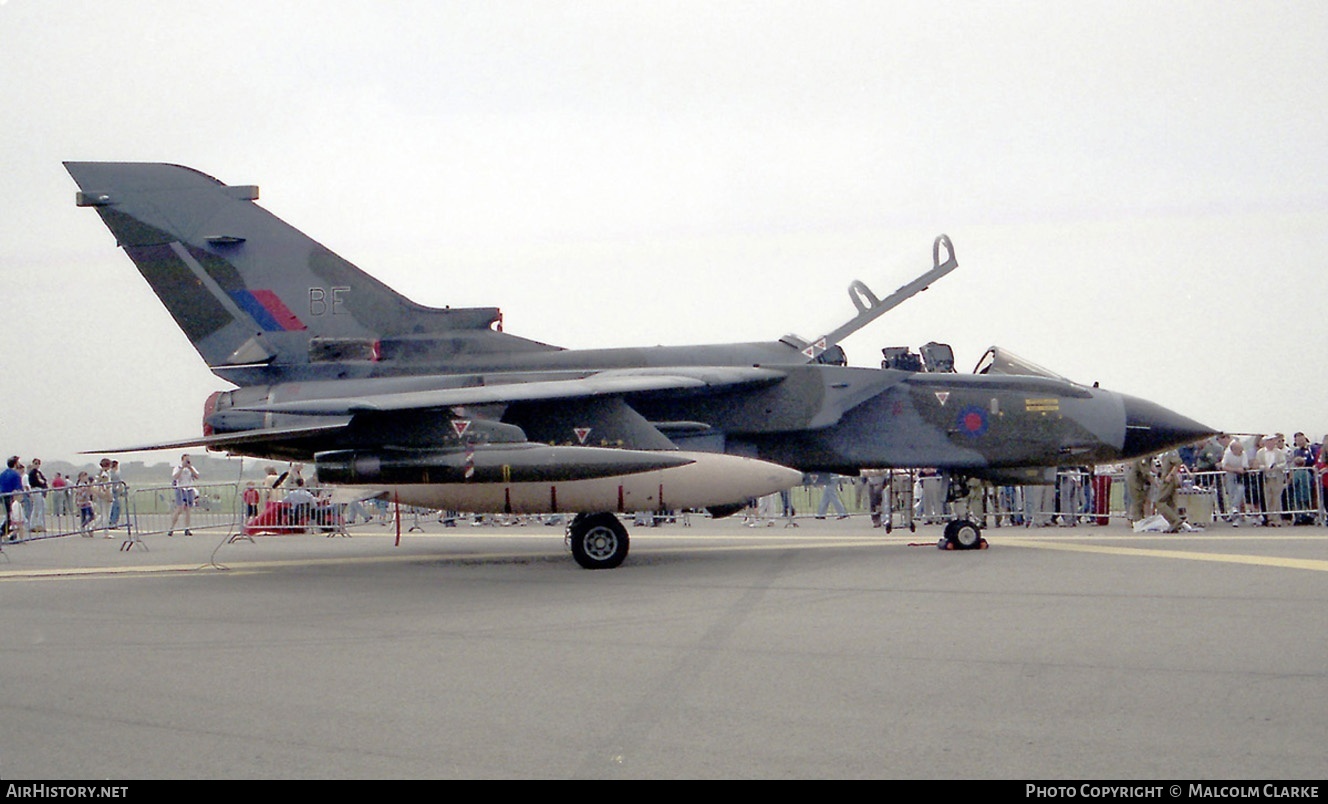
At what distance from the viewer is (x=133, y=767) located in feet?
13.4

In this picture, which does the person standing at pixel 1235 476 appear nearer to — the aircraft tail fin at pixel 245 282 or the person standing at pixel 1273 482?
the person standing at pixel 1273 482

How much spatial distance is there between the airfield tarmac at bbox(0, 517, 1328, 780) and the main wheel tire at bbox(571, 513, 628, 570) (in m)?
0.47

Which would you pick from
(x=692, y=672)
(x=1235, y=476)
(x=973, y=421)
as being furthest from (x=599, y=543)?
(x=1235, y=476)

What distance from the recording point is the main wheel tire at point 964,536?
40.6 ft

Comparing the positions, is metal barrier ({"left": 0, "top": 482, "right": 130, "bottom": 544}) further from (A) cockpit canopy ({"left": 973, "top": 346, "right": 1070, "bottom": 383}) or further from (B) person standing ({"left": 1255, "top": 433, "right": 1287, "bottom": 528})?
(B) person standing ({"left": 1255, "top": 433, "right": 1287, "bottom": 528})

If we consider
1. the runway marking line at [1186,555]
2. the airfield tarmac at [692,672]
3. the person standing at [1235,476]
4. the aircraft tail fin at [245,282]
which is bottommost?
the airfield tarmac at [692,672]

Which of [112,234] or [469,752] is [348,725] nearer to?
[469,752]

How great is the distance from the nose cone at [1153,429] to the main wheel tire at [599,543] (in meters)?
5.79

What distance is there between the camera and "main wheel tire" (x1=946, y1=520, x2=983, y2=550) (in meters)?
12.4

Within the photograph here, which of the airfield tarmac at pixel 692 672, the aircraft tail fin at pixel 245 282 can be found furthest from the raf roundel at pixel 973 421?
the aircraft tail fin at pixel 245 282

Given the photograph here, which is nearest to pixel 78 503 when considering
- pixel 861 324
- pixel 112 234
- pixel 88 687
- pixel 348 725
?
pixel 112 234

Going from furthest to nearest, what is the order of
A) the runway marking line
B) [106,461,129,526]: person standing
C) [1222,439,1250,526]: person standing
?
1. [106,461,129,526]: person standing
2. [1222,439,1250,526]: person standing
3. the runway marking line

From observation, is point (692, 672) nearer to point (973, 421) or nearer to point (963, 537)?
point (963, 537)

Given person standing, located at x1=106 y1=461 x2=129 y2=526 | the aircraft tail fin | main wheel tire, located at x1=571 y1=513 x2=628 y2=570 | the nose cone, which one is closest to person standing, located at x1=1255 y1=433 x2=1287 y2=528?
the nose cone
